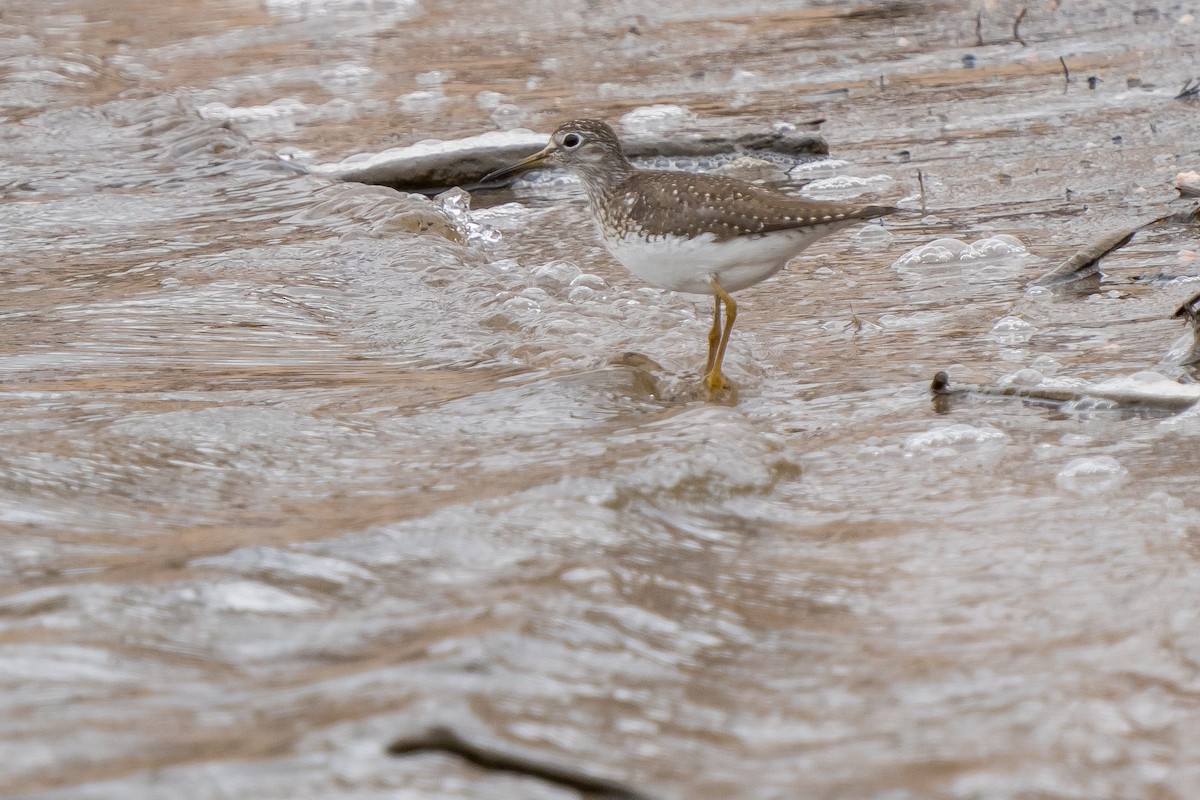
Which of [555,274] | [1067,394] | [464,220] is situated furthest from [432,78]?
[1067,394]

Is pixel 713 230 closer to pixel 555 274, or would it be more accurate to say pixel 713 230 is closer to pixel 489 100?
pixel 555 274

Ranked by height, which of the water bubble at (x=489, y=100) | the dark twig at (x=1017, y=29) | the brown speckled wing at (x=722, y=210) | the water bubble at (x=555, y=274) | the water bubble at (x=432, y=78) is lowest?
the water bubble at (x=555, y=274)

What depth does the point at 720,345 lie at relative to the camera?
17.9ft

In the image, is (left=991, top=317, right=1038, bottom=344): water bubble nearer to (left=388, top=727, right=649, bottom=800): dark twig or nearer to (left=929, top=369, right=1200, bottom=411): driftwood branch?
(left=929, top=369, right=1200, bottom=411): driftwood branch

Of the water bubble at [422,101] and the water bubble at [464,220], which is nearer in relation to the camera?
the water bubble at [464,220]

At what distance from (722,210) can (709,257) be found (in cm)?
19

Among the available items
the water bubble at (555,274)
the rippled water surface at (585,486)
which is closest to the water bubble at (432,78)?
the rippled water surface at (585,486)

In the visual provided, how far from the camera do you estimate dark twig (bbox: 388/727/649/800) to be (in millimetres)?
2375

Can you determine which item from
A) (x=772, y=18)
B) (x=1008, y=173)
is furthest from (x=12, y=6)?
(x=1008, y=173)

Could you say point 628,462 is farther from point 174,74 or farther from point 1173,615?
point 174,74

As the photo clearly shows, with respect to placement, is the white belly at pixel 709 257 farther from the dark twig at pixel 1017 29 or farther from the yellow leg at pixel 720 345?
the dark twig at pixel 1017 29

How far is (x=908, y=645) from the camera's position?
304cm

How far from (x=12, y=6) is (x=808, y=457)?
12938mm

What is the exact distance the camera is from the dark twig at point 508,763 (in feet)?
7.79
